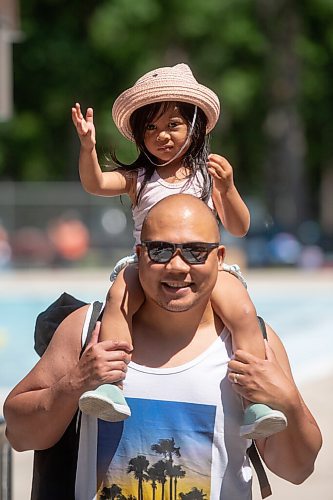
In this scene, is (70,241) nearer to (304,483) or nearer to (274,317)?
(274,317)

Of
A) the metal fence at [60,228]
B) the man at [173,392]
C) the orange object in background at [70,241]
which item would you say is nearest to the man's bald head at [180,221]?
the man at [173,392]

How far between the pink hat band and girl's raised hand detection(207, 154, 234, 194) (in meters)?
0.17

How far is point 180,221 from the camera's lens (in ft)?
8.95

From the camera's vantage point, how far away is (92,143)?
3.25 m

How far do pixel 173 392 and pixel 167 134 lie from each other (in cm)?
85

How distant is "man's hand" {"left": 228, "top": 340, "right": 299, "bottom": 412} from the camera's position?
2.68 metres

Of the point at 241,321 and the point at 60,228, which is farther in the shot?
the point at 60,228

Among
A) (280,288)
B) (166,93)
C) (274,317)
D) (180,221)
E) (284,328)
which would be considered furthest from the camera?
(280,288)

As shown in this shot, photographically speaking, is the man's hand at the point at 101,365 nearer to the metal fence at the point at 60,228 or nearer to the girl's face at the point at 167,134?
the girl's face at the point at 167,134

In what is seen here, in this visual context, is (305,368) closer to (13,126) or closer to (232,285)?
(232,285)

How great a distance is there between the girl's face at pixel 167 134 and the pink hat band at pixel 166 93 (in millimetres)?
59

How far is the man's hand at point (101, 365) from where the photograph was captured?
2701 mm

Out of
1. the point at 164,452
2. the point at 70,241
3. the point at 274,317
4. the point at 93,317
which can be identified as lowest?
the point at 164,452

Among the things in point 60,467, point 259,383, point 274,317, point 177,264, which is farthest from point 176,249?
point 274,317
